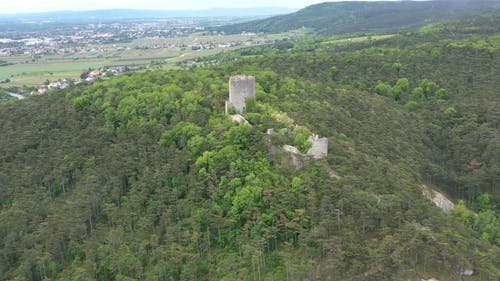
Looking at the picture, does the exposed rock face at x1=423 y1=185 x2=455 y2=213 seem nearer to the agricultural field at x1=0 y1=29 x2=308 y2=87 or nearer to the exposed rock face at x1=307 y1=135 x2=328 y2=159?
the exposed rock face at x1=307 y1=135 x2=328 y2=159

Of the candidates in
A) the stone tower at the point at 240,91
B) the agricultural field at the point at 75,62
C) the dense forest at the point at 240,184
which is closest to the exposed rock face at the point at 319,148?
the dense forest at the point at 240,184

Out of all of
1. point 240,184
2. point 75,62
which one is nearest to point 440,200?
point 240,184

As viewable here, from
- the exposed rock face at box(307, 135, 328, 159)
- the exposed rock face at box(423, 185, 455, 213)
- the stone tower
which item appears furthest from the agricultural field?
the exposed rock face at box(307, 135, 328, 159)

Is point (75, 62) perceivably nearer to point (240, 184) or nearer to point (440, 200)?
point (240, 184)

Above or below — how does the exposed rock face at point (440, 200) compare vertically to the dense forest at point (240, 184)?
below

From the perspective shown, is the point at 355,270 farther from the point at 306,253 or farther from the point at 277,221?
the point at 277,221

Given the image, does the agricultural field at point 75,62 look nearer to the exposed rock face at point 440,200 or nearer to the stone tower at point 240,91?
the stone tower at point 240,91
